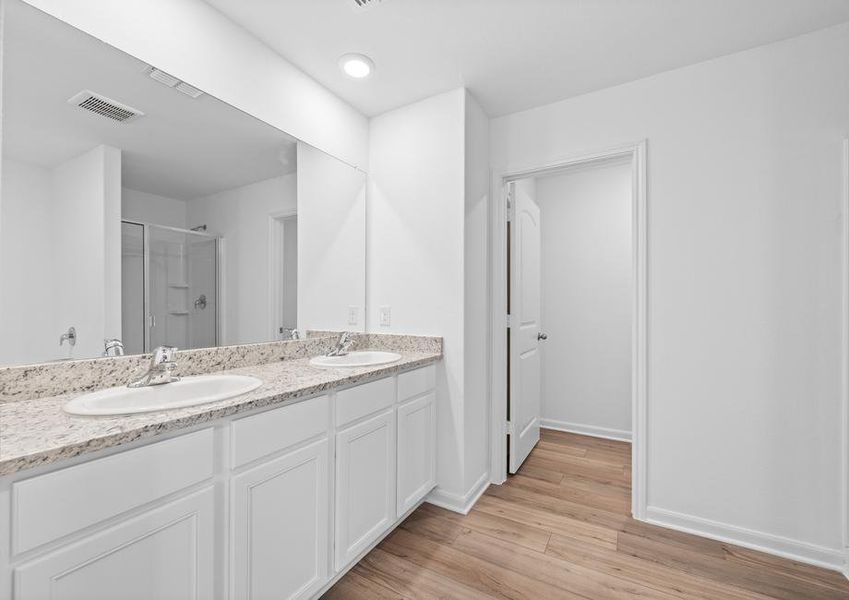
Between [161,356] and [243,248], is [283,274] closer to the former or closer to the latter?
[243,248]

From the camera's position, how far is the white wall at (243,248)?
1820mm

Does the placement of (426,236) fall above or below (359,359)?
above

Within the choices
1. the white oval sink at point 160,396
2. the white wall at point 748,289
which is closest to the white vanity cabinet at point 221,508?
the white oval sink at point 160,396

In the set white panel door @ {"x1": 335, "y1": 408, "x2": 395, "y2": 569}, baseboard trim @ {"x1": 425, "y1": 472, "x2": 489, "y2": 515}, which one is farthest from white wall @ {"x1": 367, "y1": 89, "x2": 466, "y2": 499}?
white panel door @ {"x1": 335, "y1": 408, "x2": 395, "y2": 569}

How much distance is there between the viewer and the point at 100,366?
1379 mm

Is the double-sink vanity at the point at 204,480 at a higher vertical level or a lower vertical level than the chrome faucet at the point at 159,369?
lower

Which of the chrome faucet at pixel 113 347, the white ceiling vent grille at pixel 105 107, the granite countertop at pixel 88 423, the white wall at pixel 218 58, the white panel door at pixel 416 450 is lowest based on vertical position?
the white panel door at pixel 416 450

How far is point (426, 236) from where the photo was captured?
93.0 inches

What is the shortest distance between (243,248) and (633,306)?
2.07 meters

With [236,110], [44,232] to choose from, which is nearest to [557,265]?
[236,110]

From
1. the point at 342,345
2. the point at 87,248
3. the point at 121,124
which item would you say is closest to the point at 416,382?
the point at 342,345

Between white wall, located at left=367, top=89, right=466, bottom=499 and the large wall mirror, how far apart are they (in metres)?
0.40

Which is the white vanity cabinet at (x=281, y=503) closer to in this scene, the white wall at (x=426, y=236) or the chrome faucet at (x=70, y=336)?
the chrome faucet at (x=70, y=336)

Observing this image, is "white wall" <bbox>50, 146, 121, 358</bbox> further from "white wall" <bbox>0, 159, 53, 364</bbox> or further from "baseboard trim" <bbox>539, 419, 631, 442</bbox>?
"baseboard trim" <bbox>539, 419, 631, 442</bbox>
